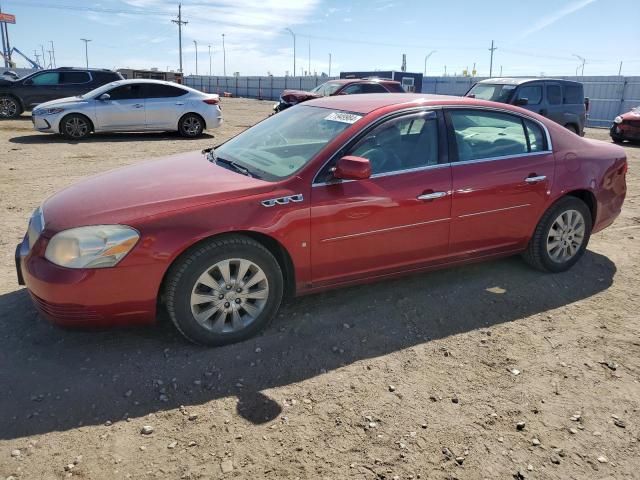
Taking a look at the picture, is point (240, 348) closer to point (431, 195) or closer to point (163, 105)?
point (431, 195)

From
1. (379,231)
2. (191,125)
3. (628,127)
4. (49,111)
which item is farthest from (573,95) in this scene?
(49,111)

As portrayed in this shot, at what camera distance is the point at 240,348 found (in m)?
3.37

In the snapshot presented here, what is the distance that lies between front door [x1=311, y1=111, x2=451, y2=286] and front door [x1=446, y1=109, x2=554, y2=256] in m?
0.16

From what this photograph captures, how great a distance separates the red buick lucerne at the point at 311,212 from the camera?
10.1ft

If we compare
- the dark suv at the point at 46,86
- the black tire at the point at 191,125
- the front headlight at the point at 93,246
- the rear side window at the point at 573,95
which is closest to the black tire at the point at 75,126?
the black tire at the point at 191,125

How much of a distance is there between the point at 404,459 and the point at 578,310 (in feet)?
7.58

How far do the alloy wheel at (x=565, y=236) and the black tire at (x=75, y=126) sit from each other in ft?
37.8

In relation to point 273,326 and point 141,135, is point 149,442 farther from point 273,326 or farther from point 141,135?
point 141,135

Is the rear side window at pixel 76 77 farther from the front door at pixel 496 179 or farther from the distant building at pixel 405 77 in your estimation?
the distant building at pixel 405 77

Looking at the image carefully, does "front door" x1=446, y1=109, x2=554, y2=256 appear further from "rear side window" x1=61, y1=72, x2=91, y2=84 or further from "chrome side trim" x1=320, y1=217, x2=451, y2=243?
"rear side window" x1=61, y1=72, x2=91, y2=84

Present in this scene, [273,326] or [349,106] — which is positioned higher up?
[349,106]

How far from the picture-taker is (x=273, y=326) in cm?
366

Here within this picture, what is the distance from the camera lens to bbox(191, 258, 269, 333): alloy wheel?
3.23 m


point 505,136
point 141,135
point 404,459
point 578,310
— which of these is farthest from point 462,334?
point 141,135
